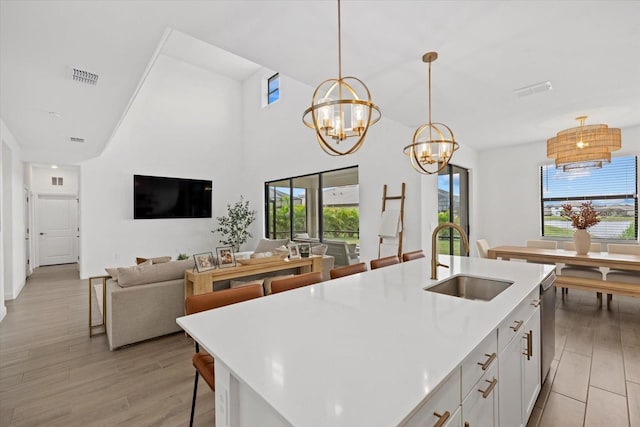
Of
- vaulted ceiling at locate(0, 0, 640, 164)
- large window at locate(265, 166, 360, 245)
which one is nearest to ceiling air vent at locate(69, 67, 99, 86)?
vaulted ceiling at locate(0, 0, 640, 164)

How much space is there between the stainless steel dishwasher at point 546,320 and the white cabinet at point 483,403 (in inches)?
41.2

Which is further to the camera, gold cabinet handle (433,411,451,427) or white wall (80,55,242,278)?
white wall (80,55,242,278)

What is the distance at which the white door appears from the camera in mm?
7711

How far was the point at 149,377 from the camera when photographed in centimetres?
239

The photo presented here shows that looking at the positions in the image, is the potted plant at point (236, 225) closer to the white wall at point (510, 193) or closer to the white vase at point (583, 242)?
the white wall at point (510, 193)

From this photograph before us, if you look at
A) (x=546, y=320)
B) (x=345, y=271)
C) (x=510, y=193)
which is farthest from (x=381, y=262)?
(x=510, y=193)

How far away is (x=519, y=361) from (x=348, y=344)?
1.19 meters

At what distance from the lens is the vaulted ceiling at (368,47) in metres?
1.96

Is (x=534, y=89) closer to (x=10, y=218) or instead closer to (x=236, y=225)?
(x=236, y=225)

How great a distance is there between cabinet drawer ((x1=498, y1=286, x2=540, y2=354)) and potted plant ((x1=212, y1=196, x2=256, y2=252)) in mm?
6950

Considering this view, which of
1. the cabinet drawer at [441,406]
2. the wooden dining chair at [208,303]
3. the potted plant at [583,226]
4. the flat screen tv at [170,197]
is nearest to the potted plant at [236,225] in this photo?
the flat screen tv at [170,197]

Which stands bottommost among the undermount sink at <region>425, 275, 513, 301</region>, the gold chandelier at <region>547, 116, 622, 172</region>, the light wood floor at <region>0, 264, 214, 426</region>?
the light wood floor at <region>0, 264, 214, 426</region>

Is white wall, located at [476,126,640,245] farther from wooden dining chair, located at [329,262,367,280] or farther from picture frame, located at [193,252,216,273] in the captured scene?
picture frame, located at [193,252,216,273]

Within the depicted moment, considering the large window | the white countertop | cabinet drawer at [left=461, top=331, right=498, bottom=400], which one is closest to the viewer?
the white countertop
